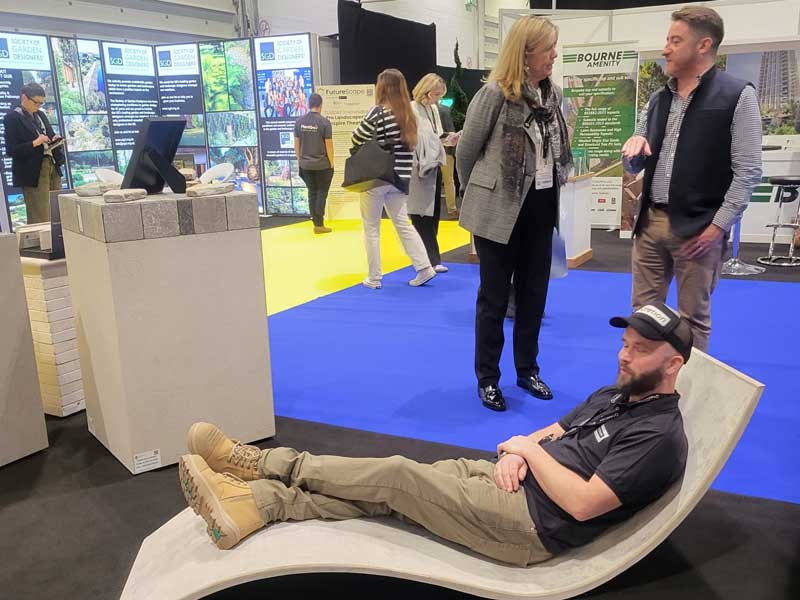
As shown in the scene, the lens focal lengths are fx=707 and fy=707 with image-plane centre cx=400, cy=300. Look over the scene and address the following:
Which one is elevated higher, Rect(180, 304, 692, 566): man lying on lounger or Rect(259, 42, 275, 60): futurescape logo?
Rect(259, 42, 275, 60): futurescape logo

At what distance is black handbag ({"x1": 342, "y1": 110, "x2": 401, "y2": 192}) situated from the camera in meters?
5.15

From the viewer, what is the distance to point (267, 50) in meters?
9.21

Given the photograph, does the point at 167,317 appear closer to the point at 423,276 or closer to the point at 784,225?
the point at 423,276

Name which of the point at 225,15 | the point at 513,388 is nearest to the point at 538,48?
the point at 513,388

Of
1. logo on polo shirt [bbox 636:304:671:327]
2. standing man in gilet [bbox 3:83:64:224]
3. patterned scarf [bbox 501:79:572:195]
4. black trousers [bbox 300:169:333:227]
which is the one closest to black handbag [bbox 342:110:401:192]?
patterned scarf [bbox 501:79:572:195]

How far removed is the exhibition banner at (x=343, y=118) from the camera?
8.85 m

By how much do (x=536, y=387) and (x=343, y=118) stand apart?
6.40 metres

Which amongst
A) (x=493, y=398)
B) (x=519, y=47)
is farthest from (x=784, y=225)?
(x=519, y=47)

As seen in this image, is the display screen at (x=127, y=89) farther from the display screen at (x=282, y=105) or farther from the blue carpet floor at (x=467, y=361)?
the blue carpet floor at (x=467, y=361)

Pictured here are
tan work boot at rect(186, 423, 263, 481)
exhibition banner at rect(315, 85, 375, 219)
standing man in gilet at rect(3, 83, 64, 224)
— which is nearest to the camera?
tan work boot at rect(186, 423, 263, 481)

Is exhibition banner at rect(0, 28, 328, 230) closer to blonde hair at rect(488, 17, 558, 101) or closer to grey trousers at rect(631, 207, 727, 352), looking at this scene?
blonde hair at rect(488, 17, 558, 101)

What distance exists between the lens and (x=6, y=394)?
2.80 meters

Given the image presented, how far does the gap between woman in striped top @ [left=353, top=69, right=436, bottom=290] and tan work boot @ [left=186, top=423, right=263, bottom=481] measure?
11.4 ft

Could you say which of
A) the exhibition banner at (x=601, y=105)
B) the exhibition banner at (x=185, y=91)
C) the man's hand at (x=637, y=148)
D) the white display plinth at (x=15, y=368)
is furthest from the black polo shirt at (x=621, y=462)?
the exhibition banner at (x=185, y=91)
